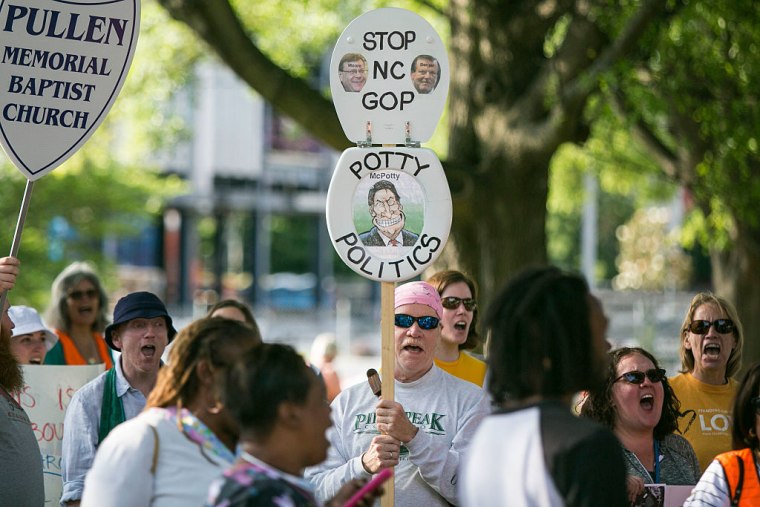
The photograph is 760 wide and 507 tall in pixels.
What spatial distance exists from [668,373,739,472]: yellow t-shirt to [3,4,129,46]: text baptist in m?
3.23

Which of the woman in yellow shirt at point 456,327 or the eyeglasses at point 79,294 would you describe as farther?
the eyeglasses at point 79,294

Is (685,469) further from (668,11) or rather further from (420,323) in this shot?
(668,11)

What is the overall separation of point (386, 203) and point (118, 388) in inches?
54.6

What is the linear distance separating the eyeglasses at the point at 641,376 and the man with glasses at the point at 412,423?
0.60m

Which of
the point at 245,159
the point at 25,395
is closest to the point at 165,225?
the point at 245,159

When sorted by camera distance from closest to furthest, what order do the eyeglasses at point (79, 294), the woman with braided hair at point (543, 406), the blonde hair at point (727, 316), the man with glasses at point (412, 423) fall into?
1. the woman with braided hair at point (543, 406)
2. the man with glasses at point (412, 423)
3. the blonde hair at point (727, 316)
4. the eyeglasses at point (79, 294)

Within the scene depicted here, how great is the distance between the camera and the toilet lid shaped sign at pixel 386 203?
17.0 feet

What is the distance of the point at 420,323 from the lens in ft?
17.9

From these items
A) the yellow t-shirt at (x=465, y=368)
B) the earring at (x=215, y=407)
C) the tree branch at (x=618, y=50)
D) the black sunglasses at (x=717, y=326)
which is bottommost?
the yellow t-shirt at (x=465, y=368)

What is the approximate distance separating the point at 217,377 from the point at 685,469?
2518mm

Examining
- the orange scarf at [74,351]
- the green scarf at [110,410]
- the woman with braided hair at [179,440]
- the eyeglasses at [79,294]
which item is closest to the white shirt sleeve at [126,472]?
the woman with braided hair at [179,440]

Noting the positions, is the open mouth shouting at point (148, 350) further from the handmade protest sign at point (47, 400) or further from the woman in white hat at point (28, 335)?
the woman in white hat at point (28, 335)

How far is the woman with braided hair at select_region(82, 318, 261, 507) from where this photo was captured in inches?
137

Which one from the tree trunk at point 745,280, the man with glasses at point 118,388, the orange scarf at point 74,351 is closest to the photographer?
the man with glasses at point 118,388
